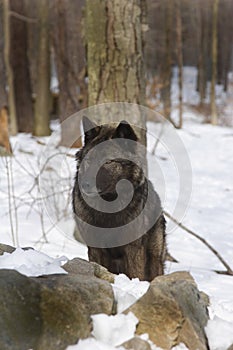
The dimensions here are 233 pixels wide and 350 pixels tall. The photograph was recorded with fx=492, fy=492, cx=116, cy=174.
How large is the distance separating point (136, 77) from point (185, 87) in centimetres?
3345

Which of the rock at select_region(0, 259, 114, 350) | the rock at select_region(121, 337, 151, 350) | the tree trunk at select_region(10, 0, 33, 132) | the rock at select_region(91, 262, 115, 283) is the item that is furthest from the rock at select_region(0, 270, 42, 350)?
the tree trunk at select_region(10, 0, 33, 132)

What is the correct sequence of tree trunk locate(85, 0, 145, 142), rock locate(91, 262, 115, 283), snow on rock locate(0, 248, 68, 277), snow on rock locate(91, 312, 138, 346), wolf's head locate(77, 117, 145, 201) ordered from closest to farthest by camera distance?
snow on rock locate(91, 312, 138, 346)
snow on rock locate(0, 248, 68, 277)
rock locate(91, 262, 115, 283)
wolf's head locate(77, 117, 145, 201)
tree trunk locate(85, 0, 145, 142)

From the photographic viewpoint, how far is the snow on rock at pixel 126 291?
2.77 metres

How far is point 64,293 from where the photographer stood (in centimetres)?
258

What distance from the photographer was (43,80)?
616 inches

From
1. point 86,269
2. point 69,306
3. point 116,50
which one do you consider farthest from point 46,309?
point 116,50

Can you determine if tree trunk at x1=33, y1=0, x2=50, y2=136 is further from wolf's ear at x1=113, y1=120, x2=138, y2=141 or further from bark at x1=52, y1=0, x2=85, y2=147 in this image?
wolf's ear at x1=113, y1=120, x2=138, y2=141

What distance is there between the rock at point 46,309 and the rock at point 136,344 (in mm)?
206

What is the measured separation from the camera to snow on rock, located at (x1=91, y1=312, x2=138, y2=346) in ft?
8.06

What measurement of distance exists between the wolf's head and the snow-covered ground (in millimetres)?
806

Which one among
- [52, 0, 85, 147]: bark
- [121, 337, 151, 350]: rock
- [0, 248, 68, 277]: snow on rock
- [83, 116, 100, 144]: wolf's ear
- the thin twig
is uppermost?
[83, 116, 100, 144]: wolf's ear

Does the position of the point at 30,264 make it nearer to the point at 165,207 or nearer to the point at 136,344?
the point at 136,344

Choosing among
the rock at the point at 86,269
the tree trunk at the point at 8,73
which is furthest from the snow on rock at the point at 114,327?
the tree trunk at the point at 8,73

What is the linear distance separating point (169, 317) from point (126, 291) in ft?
1.51
